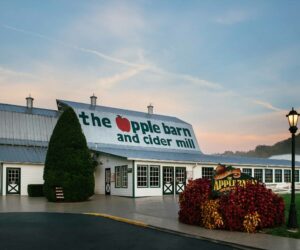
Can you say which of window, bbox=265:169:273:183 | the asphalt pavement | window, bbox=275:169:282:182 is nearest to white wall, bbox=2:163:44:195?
the asphalt pavement

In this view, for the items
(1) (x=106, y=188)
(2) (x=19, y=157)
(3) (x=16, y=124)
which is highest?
(3) (x=16, y=124)

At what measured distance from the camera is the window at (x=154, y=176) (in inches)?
1193

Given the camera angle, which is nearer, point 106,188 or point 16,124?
point 106,188

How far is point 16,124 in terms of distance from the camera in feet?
121

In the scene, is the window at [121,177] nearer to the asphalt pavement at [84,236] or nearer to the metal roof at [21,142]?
the metal roof at [21,142]

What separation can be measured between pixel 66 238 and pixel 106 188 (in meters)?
20.8

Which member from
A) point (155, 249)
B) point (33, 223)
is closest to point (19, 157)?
point (33, 223)

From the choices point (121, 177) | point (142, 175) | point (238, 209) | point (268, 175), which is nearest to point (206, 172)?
point (142, 175)

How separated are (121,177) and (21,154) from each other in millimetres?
8978

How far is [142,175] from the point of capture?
2972cm

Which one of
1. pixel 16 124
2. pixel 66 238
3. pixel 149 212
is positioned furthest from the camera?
pixel 16 124

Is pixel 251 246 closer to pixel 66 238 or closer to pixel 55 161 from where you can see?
pixel 66 238

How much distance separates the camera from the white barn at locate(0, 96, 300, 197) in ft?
99.8

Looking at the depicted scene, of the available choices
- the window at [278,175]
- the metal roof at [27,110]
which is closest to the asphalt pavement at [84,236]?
the metal roof at [27,110]
